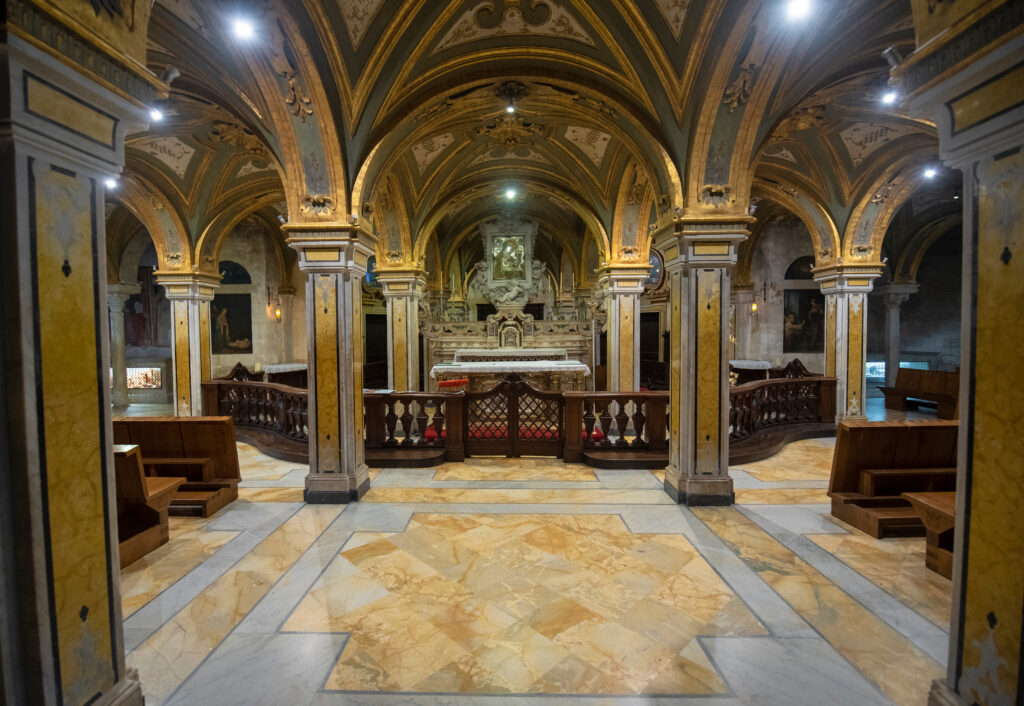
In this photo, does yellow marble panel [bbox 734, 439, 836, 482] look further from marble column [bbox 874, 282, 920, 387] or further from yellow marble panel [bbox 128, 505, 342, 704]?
marble column [bbox 874, 282, 920, 387]

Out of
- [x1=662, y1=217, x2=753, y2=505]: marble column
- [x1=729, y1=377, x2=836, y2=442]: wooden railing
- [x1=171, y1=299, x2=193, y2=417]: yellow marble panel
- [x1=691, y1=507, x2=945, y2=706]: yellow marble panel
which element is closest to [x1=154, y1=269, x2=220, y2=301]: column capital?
[x1=171, y1=299, x2=193, y2=417]: yellow marble panel

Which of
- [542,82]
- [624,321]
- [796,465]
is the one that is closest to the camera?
[542,82]

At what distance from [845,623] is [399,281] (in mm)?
9856

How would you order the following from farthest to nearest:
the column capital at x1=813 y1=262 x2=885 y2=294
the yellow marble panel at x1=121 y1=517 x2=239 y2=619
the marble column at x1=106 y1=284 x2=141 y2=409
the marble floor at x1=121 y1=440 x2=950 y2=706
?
1. the marble column at x1=106 y1=284 x2=141 y2=409
2. the column capital at x1=813 y1=262 x2=885 y2=294
3. the yellow marble panel at x1=121 y1=517 x2=239 y2=619
4. the marble floor at x1=121 y1=440 x2=950 y2=706

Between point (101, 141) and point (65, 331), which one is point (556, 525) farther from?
point (101, 141)

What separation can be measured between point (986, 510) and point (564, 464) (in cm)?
488

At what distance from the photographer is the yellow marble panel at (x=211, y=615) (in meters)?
2.49

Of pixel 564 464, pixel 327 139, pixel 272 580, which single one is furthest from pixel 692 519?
pixel 327 139

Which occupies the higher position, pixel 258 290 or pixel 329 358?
pixel 258 290

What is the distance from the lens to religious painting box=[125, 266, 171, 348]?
14633mm

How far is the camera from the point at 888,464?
4.47 meters

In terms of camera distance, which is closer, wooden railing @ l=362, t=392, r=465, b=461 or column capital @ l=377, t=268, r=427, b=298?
wooden railing @ l=362, t=392, r=465, b=461

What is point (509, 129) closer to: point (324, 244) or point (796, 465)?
point (324, 244)

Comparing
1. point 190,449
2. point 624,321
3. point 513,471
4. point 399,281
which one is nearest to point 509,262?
point 399,281
